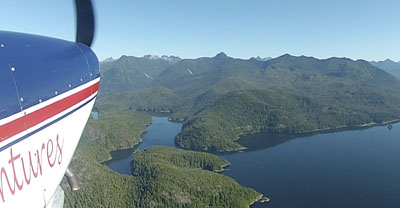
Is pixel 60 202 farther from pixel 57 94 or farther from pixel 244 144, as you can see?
pixel 244 144

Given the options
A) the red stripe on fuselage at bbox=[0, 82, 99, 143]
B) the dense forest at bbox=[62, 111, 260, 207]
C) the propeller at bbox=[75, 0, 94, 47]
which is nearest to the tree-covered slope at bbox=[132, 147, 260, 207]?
the dense forest at bbox=[62, 111, 260, 207]

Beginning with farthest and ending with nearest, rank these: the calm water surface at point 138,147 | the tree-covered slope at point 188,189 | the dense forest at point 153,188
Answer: the calm water surface at point 138,147 < the tree-covered slope at point 188,189 < the dense forest at point 153,188

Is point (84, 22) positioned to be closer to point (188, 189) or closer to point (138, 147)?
point (188, 189)

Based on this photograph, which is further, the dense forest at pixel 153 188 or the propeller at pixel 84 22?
the dense forest at pixel 153 188

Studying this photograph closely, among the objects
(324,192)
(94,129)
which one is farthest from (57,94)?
(94,129)

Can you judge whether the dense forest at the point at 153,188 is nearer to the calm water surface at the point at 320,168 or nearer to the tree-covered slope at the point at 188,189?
the tree-covered slope at the point at 188,189

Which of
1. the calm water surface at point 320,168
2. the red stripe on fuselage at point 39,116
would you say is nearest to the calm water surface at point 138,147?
the calm water surface at point 320,168

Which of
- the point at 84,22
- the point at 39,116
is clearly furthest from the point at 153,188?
the point at 39,116
